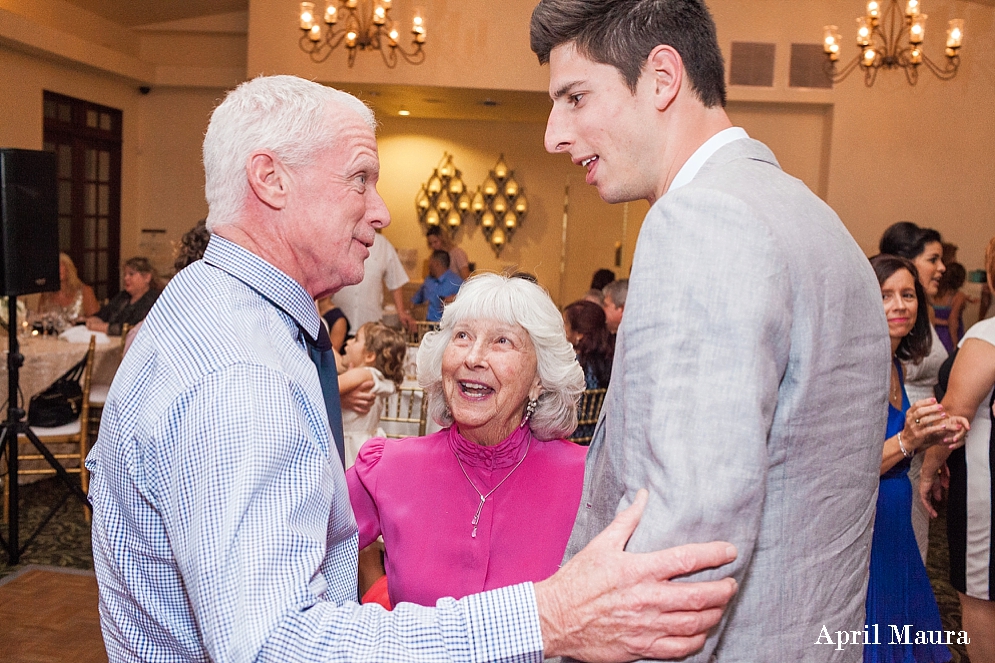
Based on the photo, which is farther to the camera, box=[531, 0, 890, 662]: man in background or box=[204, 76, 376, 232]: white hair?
box=[204, 76, 376, 232]: white hair

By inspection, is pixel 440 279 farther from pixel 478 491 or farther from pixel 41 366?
pixel 478 491

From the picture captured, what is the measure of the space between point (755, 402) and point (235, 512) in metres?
0.58

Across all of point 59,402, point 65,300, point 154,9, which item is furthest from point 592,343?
point 154,9

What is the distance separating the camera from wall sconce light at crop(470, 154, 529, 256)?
1230cm

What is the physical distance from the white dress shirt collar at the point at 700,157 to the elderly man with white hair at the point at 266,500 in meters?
0.48

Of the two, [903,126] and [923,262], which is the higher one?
[903,126]

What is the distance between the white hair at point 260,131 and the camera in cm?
122

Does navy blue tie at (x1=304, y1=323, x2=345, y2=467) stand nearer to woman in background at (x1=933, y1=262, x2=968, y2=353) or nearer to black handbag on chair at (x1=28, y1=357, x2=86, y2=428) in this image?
black handbag on chair at (x1=28, y1=357, x2=86, y2=428)

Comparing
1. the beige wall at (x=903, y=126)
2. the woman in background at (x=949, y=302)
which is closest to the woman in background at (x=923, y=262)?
the woman in background at (x=949, y=302)

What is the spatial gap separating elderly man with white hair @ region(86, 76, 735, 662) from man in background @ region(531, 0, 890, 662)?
0.31 ft

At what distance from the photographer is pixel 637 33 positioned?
1195 mm

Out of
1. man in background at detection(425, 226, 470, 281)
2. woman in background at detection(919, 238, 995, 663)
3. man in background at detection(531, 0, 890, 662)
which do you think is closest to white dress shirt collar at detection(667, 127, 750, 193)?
man in background at detection(531, 0, 890, 662)

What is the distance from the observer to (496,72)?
9.55 metres

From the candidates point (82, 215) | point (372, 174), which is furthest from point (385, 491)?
point (82, 215)
